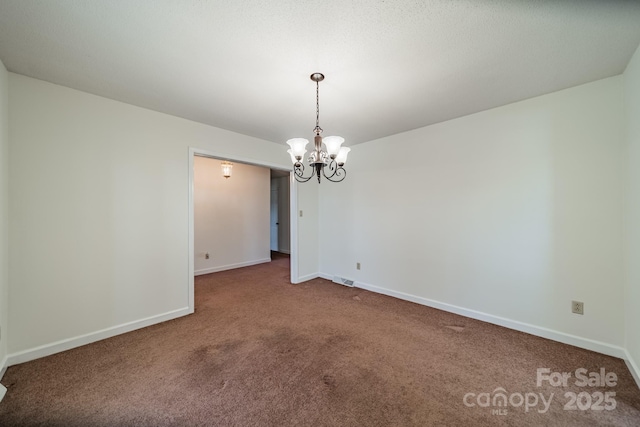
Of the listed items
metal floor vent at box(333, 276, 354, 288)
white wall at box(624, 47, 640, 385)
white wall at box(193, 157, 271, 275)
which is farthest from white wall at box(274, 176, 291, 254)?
white wall at box(624, 47, 640, 385)

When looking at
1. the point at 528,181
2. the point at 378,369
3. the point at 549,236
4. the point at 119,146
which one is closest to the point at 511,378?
the point at 378,369

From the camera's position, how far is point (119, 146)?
8.13 feet

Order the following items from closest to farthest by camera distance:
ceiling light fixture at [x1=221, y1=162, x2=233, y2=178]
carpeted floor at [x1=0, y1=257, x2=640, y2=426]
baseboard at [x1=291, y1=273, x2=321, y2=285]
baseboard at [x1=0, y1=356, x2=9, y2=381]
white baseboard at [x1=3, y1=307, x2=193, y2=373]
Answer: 1. carpeted floor at [x1=0, y1=257, x2=640, y2=426]
2. baseboard at [x1=0, y1=356, x2=9, y2=381]
3. white baseboard at [x1=3, y1=307, x2=193, y2=373]
4. baseboard at [x1=291, y1=273, x2=321, y2=285]
5. ceiling light fixture at [x1=221, y1=162, x2=233, y2=178]

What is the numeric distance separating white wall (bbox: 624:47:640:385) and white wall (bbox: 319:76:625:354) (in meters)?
0.14

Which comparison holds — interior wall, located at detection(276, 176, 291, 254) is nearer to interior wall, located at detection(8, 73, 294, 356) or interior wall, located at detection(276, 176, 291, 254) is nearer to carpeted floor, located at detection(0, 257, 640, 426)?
interior wall, located at detection(8, 73, 294, 356)

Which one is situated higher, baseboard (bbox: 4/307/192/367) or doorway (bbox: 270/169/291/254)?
doorway (bbox: 270/169/291/254)

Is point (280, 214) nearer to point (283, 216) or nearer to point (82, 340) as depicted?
point (283, 216)

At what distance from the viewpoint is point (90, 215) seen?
2314 millimetres

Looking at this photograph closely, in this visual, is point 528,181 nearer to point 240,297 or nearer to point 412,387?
point 412,387

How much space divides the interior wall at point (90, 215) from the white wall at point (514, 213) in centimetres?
278

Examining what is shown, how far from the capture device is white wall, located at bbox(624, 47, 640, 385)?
173 cm

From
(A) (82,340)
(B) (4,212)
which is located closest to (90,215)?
(B) (4,212)

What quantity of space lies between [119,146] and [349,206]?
121 inches

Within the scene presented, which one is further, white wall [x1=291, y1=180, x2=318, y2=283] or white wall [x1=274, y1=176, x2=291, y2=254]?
white wall [x1=274, y1=176, x2=291, y2=254]
